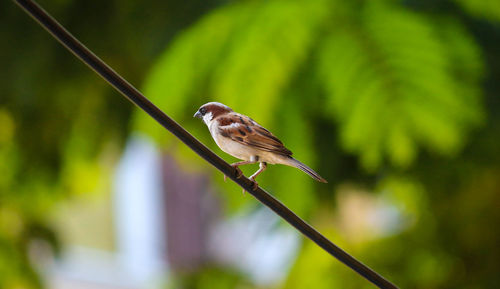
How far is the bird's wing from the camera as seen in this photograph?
707 millimetres

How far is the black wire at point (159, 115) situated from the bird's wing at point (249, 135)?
49 mm

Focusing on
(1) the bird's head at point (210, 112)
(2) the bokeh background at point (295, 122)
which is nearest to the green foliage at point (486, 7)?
(2) the bokeh background at point (295, 122)

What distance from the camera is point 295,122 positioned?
1.22 m

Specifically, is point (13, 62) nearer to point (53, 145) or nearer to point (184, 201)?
point (53, 145)

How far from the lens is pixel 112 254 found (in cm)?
454

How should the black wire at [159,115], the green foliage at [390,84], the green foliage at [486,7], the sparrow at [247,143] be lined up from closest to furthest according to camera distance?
the black wire at [159,115], the sparrow at [247,143], the green foliage at [390,84], the green foliage at [486,7]

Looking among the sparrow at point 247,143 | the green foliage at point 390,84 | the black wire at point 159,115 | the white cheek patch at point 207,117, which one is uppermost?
the green foliage at point 390,84

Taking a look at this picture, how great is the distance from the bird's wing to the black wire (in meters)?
0.05

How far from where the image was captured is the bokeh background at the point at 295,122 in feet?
3.76

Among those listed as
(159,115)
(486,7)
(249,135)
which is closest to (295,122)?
(486,7)

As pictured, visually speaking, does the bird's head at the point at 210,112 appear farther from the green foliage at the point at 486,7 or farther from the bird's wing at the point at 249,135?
the green foliage at the point at 486,7

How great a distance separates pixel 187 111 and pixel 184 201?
2.76 meters

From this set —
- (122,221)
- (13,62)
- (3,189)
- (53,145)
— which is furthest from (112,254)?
(13,62)

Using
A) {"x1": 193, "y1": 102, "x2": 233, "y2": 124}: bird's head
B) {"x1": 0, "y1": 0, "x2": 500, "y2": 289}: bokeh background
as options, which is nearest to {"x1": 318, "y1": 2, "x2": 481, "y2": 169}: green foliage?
{"x1": 0, "y1": 0, "x2": 500, "y2": 289}: bokeh background
